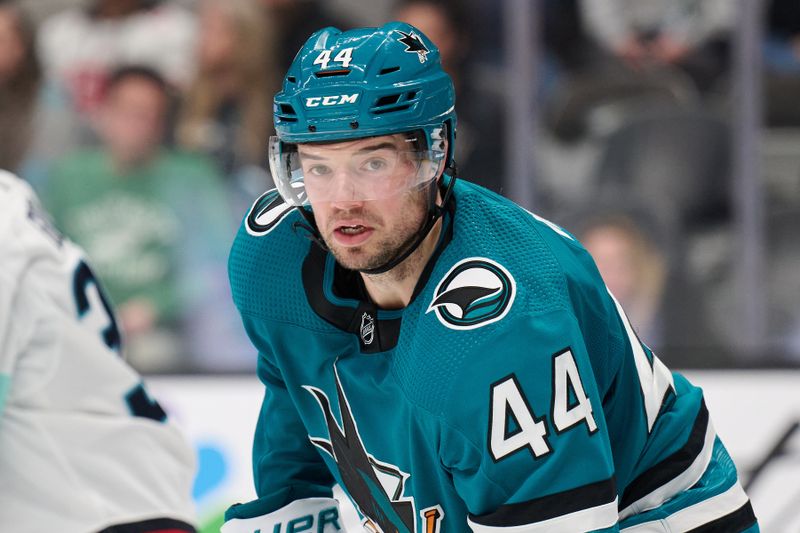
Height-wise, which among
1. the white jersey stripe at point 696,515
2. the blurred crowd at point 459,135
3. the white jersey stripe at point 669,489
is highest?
the white jersey stripe at point 669,489

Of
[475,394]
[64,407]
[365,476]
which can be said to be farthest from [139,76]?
[475,394]

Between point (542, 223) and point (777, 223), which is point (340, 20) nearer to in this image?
point (777, 223)

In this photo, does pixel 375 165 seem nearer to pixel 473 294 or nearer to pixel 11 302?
pixel 473 294

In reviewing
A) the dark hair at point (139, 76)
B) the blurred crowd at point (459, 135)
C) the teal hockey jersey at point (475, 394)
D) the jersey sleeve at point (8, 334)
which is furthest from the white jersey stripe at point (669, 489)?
the dark hair at point (139, 76)

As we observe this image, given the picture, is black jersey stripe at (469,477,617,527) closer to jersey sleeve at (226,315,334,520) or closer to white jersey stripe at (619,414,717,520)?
white jersey stripe at (619,414,717,520)

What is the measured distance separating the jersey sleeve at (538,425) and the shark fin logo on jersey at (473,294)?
0.03m

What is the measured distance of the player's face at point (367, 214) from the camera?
154 centimetres

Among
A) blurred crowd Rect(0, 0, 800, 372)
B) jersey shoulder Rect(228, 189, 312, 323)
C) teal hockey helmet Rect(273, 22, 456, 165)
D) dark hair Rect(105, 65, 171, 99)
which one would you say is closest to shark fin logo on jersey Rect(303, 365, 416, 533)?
jersey shoulder Rect(228, 189, 312, 323)

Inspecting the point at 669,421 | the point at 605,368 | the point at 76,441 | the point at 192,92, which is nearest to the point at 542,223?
the point at 605,368

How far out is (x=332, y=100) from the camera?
4.96 ft

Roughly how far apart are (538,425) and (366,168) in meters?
0.39

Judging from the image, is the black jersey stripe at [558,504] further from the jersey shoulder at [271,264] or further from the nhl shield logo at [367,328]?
the jersey shoulder at [271,264]

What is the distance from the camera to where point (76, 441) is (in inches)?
68.1

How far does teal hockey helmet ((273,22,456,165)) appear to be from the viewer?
151cm
